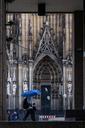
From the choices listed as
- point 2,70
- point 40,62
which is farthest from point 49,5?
point 40,62

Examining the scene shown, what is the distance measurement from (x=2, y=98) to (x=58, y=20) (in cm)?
4248

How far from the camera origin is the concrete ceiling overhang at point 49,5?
31.5 metres

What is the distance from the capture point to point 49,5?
107ft

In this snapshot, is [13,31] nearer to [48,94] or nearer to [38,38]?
[38,38]

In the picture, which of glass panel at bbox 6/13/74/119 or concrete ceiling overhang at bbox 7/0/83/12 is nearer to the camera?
concrete ceiling overhang at bbox 7/0/83/12

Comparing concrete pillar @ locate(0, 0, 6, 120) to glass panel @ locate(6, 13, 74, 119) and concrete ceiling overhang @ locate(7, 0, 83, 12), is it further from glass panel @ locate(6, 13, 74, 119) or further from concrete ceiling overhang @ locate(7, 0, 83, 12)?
glass panel @ locate(6, 13, 74, 119)

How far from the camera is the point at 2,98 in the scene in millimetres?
21141

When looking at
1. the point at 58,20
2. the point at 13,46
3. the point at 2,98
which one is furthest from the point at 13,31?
the point at 2,98

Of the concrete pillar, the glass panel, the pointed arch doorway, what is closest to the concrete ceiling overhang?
the concrete pillar

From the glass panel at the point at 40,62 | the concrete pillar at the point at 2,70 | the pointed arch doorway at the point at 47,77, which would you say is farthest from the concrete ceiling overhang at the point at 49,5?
the pointed arch doorway at the point at 47,77

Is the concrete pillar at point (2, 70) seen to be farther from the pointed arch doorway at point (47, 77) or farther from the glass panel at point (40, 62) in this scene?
the pointed arch doorway at point (47, 77)

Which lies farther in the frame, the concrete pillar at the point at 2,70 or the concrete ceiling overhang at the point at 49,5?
the concrete ceiling overhang at the point at 49,5

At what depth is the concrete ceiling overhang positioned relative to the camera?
3155 cm

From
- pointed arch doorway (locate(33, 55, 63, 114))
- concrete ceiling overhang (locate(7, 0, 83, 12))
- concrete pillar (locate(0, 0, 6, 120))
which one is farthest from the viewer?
pointed arch doorway (locate(33, 55, 63, 114))
